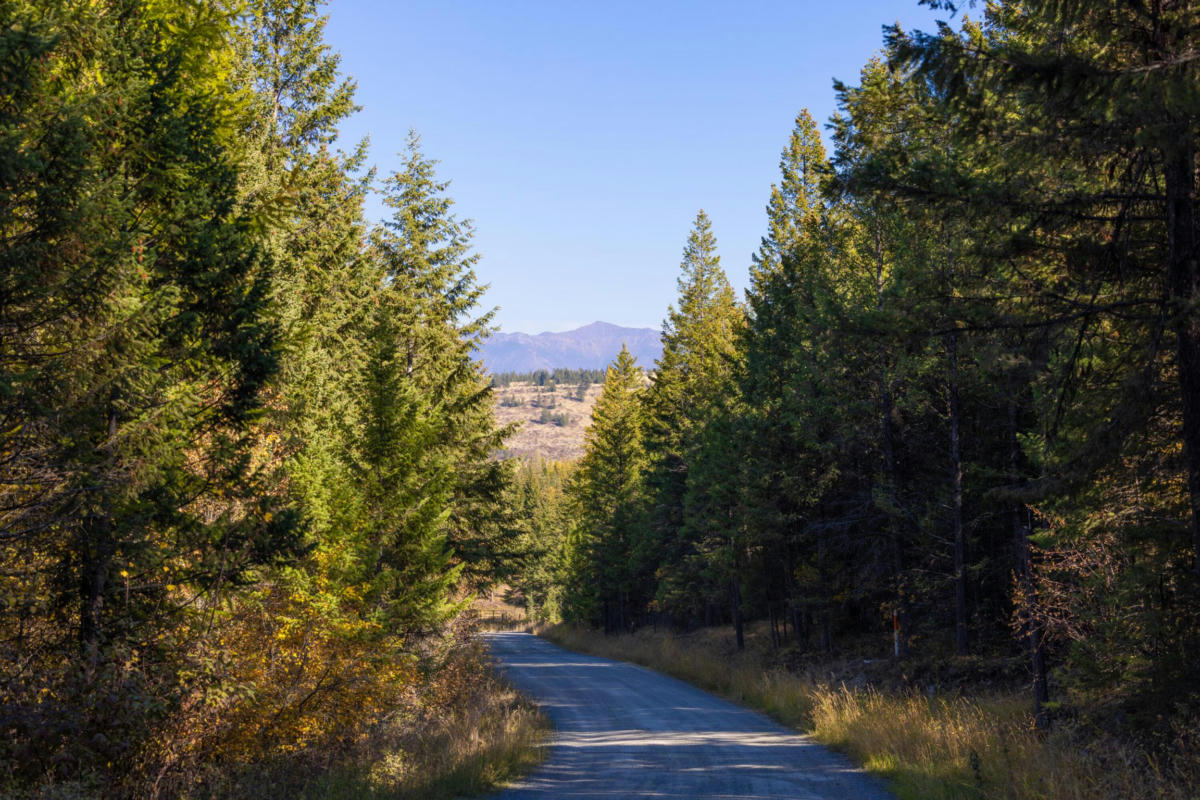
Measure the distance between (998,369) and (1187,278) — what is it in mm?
2052

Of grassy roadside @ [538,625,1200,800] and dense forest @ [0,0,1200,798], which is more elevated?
dense forest @ [0,0,1200,798]

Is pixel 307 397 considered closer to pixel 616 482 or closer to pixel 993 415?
pixel 993 415

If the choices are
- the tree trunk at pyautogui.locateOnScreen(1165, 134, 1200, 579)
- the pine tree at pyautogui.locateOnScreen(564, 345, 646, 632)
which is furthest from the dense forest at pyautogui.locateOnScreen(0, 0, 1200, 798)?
the pine tree at pyautogui.locateOnScreen(564, 345, 646, 632)

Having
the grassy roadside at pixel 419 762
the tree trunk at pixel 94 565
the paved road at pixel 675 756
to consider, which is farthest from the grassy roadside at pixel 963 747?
the tree trunk at pixel 94 565

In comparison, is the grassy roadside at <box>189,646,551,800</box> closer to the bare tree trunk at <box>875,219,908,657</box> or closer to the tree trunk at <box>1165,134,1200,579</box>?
the tree trunk at <box>1165,134,1200,579</box>

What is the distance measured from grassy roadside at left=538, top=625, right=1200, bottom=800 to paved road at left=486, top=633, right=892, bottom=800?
2.01ft

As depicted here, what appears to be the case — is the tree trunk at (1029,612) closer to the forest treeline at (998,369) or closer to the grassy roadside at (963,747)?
the forest treeline at (998,369)

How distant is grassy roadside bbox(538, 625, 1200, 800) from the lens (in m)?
8.12

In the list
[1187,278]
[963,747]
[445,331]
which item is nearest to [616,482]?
[445,331]

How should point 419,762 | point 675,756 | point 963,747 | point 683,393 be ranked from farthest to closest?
1. point 683,393
2. point 675,756
3. point 419,762
4. point 963,747

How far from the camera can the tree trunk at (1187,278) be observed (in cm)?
766

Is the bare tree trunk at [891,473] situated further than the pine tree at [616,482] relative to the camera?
No

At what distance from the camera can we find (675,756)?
45.1ft

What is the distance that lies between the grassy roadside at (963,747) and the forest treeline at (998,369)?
0.77m
